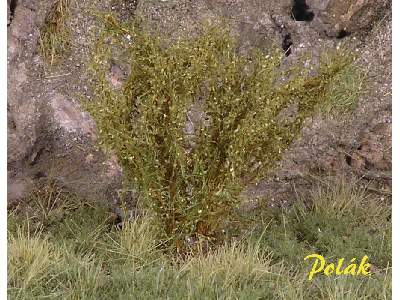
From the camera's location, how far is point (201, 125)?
4.25 metres

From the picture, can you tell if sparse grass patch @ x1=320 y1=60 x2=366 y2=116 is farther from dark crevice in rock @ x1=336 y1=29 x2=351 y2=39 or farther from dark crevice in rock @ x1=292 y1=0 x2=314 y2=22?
dark crevice in rock @ x1=292 y1=0 x2=314 y2=22

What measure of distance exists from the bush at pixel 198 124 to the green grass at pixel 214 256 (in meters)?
0.29

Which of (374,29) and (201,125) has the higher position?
(374,29)

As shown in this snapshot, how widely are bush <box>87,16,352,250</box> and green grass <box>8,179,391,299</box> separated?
29 cm

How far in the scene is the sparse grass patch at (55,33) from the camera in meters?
5.25

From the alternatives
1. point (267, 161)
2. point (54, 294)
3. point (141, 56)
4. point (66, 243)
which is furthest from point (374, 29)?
point (54, 294)

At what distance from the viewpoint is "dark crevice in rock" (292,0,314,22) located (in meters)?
5.51

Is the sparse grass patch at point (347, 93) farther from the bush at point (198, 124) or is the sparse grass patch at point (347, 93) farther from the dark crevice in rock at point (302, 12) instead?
the bush at point (198, 124)

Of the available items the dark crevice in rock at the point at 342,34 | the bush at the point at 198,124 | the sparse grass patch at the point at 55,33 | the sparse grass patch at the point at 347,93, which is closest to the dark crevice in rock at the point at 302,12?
the dark crevice in rock at the point at 342,34

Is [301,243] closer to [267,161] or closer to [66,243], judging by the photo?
[267,161]

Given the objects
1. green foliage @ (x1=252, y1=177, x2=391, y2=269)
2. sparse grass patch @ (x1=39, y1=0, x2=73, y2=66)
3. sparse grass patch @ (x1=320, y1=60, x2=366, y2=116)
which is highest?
sparse grass patch @ (x1=39, y1=0, x2=73, y2=66)

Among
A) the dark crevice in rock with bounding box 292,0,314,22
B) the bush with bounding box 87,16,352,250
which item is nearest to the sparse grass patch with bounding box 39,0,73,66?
the bush with bounding box 87,16,352,250

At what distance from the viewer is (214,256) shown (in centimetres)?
420

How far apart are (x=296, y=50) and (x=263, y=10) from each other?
393mm
